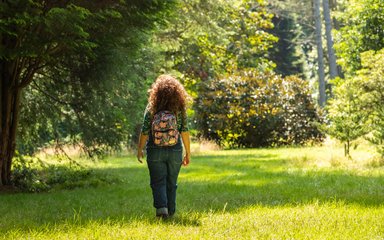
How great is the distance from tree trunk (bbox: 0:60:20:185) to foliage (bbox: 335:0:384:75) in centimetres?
1456

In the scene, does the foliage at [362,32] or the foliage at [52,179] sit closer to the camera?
the foliage at [52,179]

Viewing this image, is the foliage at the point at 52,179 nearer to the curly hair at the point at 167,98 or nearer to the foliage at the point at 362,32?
the curly hair at the point at 167,98

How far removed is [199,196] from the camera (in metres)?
10.1

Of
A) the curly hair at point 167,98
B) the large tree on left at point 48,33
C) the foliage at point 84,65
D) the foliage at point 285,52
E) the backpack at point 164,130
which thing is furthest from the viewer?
the foliage at point 285,52

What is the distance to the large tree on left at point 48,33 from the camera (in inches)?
391

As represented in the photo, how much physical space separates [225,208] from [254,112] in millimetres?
19456

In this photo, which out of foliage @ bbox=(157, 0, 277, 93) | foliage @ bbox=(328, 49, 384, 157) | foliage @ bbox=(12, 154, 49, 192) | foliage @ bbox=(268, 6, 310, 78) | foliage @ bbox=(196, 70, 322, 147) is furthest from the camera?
foliage @ bbox=(268, 6, 310, 78)

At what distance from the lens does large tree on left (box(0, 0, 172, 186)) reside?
993 centimetres

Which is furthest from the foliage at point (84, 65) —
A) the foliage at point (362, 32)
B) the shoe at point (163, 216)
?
the foliage at point (362, 32)

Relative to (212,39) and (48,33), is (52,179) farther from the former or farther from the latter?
(212,39)

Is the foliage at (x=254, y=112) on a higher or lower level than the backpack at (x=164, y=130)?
higher

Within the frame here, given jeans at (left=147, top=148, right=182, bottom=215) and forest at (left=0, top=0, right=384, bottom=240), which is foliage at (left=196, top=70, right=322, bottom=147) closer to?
forest at (left=0, top=0, right=384, bottom=240)

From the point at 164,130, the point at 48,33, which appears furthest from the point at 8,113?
the point at 164,130

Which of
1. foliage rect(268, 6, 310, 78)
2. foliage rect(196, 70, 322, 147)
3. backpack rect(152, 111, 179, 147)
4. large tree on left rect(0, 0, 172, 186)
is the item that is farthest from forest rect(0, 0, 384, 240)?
foliage rect(268, 6, 310, 78)
